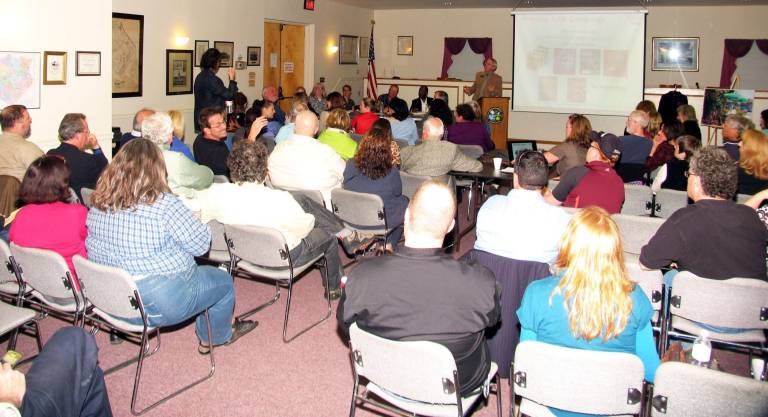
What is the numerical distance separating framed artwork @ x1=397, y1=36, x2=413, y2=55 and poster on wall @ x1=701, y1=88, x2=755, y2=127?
268 inches

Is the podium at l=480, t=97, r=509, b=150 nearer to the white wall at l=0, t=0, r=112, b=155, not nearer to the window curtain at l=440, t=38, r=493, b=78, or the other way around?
the window curtain at l=440, t=38, r=493, b=78

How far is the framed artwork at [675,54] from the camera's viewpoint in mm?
14070

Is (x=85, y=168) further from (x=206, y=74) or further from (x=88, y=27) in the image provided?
(x=206, y=74)

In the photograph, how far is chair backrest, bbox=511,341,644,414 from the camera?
7.52 ft

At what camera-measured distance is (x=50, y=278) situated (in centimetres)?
337

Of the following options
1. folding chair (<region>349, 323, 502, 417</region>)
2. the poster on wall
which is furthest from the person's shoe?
the poster on wall

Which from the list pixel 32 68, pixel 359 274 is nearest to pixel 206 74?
pixel 32 68

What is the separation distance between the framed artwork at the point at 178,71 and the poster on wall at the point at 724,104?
8777mm

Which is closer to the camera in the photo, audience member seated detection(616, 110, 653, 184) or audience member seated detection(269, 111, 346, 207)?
audience member seated detection(269, 111, 346, 207)

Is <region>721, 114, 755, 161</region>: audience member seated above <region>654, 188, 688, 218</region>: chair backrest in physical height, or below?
above

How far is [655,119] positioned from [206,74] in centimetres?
556

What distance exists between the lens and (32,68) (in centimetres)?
597

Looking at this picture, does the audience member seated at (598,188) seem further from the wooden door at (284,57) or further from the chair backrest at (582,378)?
the wooden door at (284,57)

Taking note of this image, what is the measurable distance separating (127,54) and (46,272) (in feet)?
19.5
